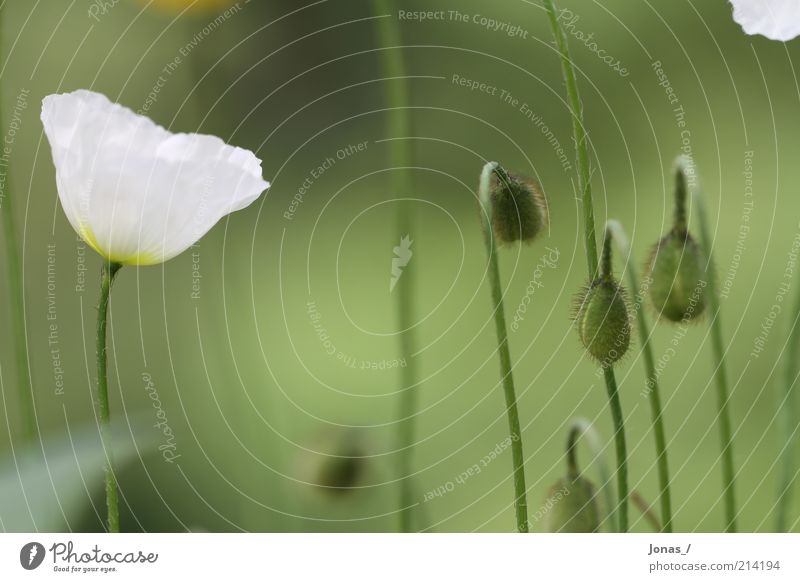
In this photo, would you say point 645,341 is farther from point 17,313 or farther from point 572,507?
point 17,313

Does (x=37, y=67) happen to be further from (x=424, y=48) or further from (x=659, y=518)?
(x=659, y=518)

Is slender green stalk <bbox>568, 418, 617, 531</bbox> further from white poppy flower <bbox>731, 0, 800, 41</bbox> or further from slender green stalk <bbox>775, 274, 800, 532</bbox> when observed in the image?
white poppy flower <bbox>731, 0, 800, 41</bbox>

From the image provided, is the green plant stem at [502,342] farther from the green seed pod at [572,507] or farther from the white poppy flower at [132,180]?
the white poppy flower at [132,180]

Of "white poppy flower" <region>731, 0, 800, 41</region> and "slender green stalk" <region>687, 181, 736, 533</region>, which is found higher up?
"white poppy flower" <region>731, 0, 800, 41</region>

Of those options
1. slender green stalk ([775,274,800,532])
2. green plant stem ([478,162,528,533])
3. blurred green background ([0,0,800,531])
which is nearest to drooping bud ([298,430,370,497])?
blurred green background ([0,0,800,531])

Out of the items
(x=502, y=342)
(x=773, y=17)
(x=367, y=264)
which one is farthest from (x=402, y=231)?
(x=773, y=17)

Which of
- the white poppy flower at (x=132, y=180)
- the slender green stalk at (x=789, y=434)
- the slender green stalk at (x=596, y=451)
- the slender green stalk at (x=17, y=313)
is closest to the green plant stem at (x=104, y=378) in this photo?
the white poppy flower at (x=132, y=180)
